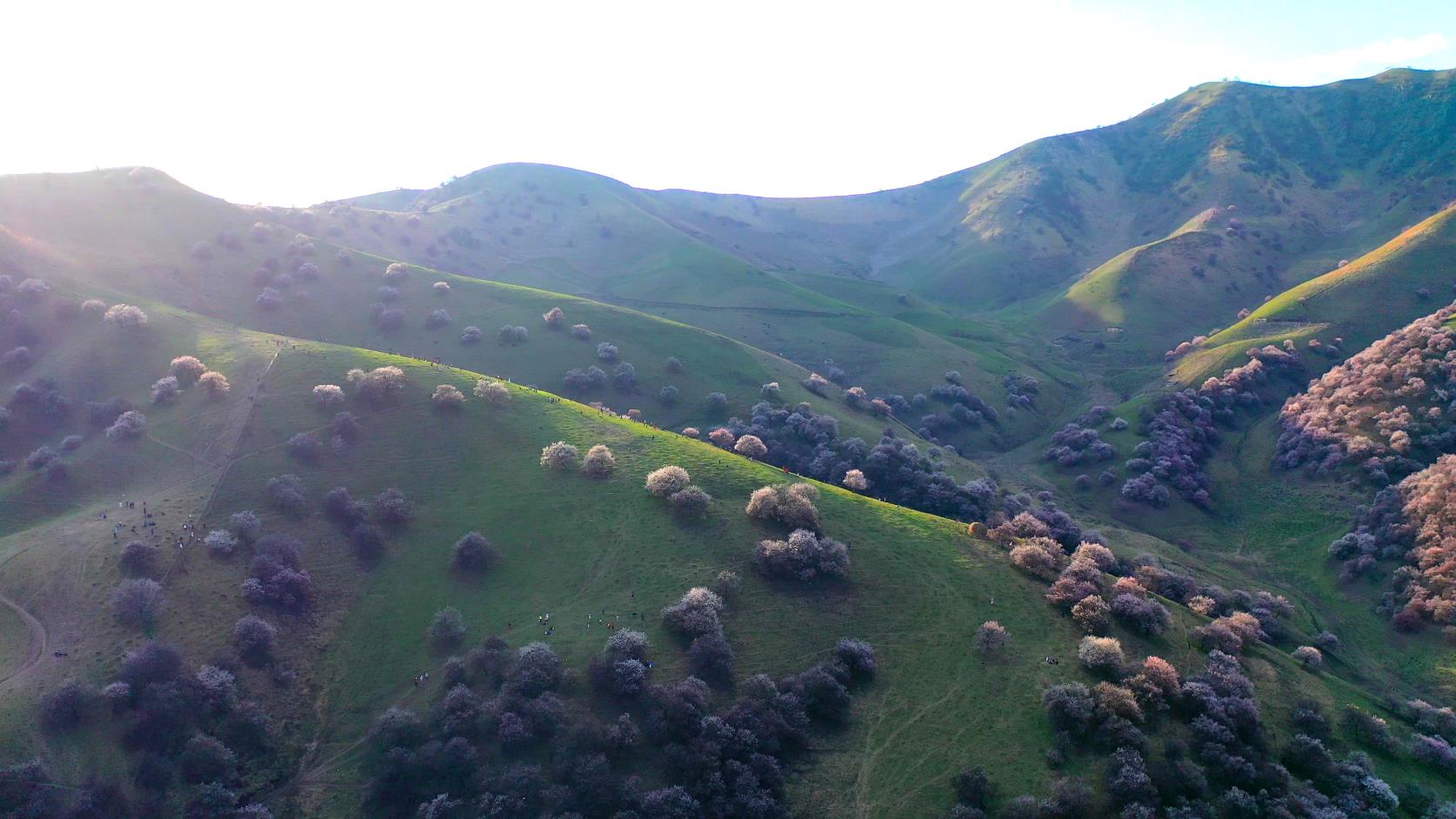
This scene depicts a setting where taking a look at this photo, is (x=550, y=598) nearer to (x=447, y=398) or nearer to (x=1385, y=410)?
(x=447, y=398)

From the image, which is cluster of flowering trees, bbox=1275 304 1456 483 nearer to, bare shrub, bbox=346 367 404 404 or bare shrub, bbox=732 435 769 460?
bare shrub, bbox=732 435 769 460

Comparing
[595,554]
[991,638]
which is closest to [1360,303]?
[991,638]

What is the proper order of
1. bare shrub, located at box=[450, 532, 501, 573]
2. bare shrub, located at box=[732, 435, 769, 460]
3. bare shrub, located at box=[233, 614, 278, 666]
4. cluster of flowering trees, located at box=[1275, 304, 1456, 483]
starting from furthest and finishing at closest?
1. cluster of flowering trees, located at box=[1275, 304, 1456, 483]
2. bare shrub, located at box=[732, 435, 769, 460]
3. bare shrub, located at box=[450, 532, 501, 573]
4. bare shrub, located at box=[233, 614, 278, 666]

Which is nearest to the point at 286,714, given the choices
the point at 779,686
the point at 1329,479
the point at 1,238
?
the point at 779,686

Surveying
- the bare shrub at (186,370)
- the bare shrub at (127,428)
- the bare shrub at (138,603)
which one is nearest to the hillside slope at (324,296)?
the bare shrub at (186,370)

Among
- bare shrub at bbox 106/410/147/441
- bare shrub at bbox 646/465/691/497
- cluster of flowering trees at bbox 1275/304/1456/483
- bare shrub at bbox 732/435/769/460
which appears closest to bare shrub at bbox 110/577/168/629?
bare shrub at bbox 106/410/147/441

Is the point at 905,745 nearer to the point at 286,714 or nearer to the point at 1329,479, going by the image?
the point at 286,714
